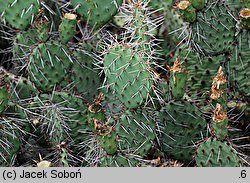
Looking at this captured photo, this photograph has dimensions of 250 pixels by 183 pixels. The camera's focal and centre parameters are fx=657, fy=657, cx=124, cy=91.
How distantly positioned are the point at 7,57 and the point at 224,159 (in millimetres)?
1810

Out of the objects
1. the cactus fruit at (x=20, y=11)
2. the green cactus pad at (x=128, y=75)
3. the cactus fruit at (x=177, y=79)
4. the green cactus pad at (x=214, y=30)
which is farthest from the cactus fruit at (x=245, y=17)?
the cactus fruit at (x=20, y=11)

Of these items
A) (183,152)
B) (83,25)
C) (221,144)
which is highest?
(83,25)

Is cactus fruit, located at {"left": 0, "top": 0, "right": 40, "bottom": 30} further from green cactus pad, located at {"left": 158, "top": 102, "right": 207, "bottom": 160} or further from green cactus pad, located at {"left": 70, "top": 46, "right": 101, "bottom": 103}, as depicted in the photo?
green cactus pad, located at {"left": 158, "top": 102, "right": 207, "bottom": 160}

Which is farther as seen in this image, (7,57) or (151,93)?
(7,57)

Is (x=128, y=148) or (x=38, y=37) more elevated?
(x=38, y=37)

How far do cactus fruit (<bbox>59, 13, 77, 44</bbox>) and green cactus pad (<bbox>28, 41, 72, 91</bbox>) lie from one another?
0.06m

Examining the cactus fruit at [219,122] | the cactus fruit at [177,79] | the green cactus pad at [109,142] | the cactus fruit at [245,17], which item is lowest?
the green cactus pad at [109,142]

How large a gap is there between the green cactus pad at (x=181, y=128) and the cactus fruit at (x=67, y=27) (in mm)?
698

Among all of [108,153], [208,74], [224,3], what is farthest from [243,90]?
[108,153]

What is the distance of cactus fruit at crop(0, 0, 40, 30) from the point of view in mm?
3791

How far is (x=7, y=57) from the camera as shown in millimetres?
4473

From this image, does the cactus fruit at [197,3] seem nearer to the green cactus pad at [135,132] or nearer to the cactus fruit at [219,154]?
the green cactus pad at [135,132]

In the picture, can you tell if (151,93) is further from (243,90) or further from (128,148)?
(243,90)

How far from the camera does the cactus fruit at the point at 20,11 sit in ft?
12.4
